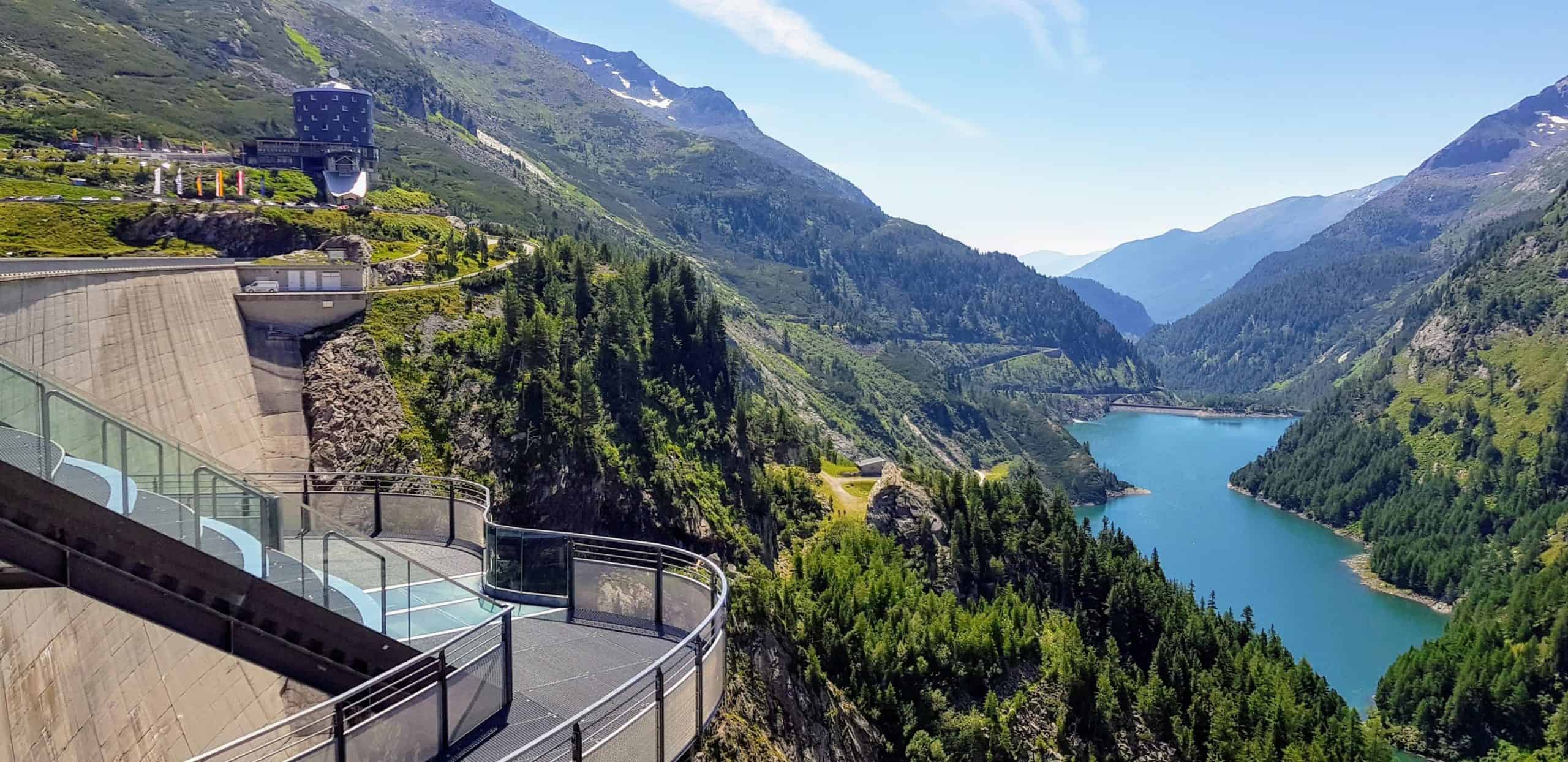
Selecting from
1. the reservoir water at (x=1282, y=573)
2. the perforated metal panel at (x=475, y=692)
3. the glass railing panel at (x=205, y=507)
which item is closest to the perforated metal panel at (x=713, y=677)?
the perforated metal panel at (x=475, y=692)

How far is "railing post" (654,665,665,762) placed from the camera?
37.2ft

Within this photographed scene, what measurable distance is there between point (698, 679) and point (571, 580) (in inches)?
174

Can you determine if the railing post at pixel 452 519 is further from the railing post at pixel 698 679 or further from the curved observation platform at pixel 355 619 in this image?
the railing post at pixel 698 679

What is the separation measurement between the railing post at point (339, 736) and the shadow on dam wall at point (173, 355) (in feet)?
42.4

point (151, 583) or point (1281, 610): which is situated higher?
point (151, 583)

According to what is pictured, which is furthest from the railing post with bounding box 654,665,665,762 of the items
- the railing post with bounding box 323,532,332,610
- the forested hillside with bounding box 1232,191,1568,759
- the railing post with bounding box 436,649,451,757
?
the forested hillside with bounding box 1232,191,1568,759

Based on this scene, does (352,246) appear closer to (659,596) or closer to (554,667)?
(659,596)

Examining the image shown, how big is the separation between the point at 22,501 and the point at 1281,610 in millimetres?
118713

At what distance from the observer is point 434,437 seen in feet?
151

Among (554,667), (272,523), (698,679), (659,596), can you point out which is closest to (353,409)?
(272,523)

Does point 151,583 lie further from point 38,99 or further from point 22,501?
point 38,99

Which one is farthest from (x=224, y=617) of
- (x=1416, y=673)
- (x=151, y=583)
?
(x=1416, y=673)

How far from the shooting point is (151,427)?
14867 millimetres

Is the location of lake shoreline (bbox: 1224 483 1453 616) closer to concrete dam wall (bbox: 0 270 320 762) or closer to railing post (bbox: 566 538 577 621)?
railing post (bbox: 566 538 577 621)
